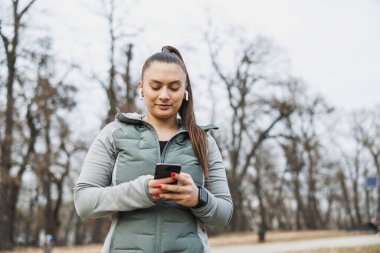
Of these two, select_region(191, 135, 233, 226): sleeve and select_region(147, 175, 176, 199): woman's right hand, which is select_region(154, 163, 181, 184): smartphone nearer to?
select_region(147, 175, 176, 199): woman's right hand

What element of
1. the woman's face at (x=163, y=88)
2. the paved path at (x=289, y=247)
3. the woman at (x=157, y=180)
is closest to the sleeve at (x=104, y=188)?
the woman at (x=157, y=180)

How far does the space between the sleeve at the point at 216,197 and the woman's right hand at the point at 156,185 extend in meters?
0.19

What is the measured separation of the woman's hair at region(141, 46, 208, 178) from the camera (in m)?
1.96

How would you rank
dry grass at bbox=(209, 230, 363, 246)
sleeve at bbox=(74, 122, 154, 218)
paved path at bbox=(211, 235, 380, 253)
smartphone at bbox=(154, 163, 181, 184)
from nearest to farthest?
smartphone at bbox=(154, 163, 181, 184) → sleeve at bbox=(74, 122, 154, 218) → paved path at bbox=(211, 235, 380, 253) → dry grass at bbox=(209, 230, 363, 246)

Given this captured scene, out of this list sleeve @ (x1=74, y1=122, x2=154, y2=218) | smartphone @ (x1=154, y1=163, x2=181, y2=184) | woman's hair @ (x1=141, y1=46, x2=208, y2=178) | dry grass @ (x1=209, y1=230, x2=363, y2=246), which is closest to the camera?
smartphone @ (x1=154, y1=163, x2=181, y2=184)

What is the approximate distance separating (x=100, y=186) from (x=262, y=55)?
27.4 m

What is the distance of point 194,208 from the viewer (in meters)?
1.81

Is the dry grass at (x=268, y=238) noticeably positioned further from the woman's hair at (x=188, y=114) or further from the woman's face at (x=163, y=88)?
the woman's face at (x=163, y=88)

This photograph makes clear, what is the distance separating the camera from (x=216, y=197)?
200 cm

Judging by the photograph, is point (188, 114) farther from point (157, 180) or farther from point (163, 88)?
point (157, 180)

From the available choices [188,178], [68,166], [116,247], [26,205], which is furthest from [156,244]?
[26,205]

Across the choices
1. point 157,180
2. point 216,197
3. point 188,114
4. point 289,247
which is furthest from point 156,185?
point 289,247

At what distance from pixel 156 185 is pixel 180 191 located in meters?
0.09

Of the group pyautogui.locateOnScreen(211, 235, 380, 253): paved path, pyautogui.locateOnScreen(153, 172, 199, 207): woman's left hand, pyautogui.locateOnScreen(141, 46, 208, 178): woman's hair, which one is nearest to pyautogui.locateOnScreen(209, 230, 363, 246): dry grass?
pyautogui.locateOnScreen(211, 235, 380, 253): paved path
